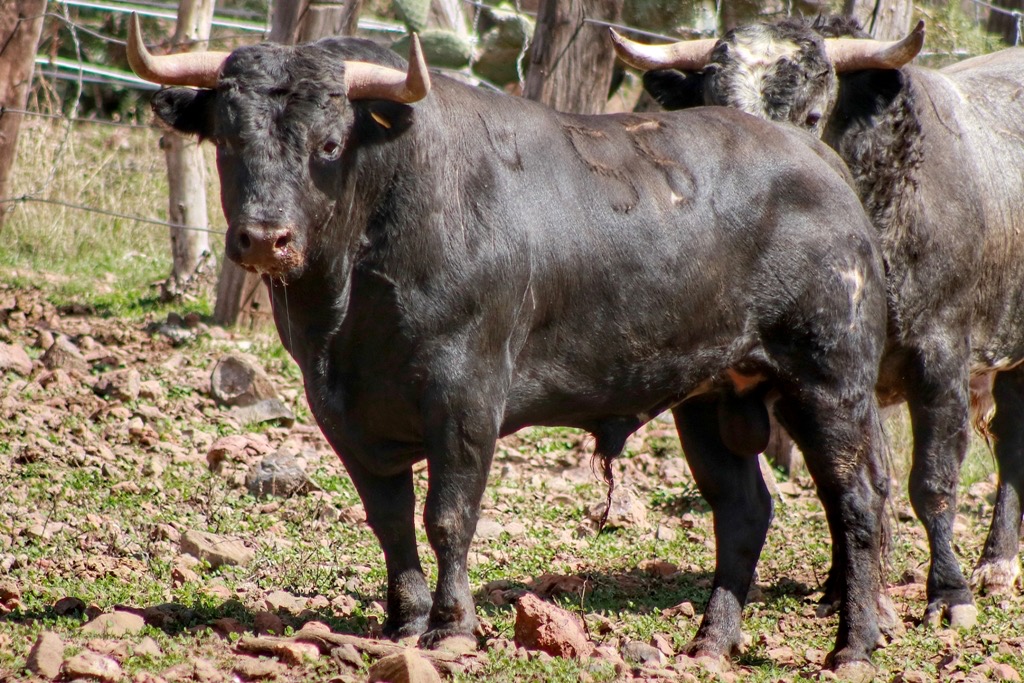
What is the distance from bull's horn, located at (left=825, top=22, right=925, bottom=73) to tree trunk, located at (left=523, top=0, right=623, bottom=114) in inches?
78.2

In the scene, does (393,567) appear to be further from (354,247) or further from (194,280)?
(194,280)

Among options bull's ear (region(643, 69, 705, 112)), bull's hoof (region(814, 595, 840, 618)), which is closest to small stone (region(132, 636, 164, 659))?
bull's hoof (region(814, 595, 840, 618))

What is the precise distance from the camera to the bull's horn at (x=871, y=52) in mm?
5996

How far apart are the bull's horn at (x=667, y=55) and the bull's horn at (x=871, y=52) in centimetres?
64

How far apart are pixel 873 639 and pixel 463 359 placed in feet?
6.66

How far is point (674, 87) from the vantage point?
22.6ft

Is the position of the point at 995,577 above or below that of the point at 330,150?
below

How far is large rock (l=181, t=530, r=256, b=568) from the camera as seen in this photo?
224 inches

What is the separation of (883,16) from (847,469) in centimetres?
350

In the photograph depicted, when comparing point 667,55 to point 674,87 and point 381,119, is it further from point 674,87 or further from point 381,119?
point 381,119

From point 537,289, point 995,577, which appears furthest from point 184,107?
point 995,577

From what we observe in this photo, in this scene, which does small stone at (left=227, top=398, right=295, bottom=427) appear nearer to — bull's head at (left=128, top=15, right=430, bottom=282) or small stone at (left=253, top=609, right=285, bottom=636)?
small stone at (left=253, top=609, right=285, bottom=636)

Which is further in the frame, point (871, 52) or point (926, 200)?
point (871, 52)

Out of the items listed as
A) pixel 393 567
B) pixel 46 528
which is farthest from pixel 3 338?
pixel 393 567
